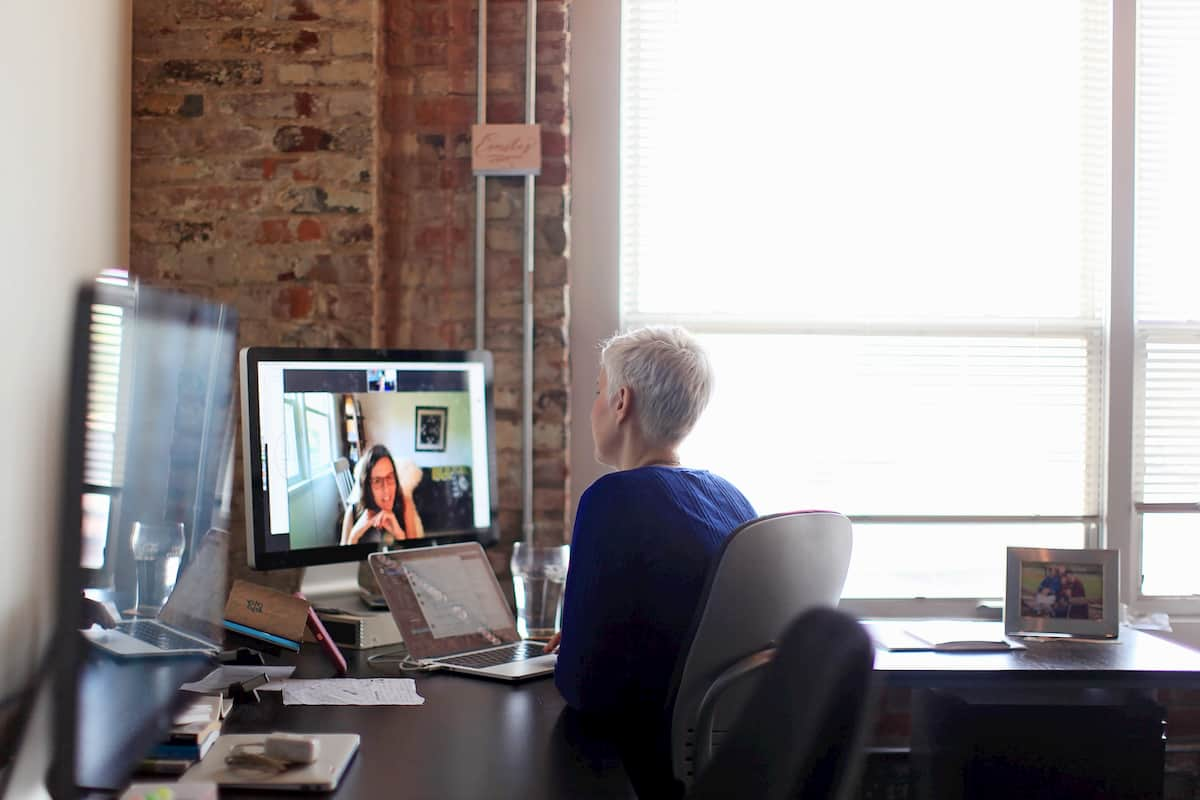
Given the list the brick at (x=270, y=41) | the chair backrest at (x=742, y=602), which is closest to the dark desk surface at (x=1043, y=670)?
the chair backrest at (x=742, y=602)

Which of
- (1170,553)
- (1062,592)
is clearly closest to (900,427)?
(1062,592)

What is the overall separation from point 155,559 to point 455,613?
120 cm

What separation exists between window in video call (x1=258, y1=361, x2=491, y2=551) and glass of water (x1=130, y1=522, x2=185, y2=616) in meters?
1.14

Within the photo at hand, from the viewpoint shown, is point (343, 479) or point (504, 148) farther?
point (504, 148)

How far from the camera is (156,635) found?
0.87 metres

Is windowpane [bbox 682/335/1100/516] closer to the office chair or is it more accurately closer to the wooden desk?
the wooden desk

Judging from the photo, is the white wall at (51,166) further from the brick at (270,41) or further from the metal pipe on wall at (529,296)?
the metal pipe on wall at (529,296)

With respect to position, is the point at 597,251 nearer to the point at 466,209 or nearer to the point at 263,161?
the point at 466,209

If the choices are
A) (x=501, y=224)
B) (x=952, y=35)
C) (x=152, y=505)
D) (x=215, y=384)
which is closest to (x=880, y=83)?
(x=952, y=35)

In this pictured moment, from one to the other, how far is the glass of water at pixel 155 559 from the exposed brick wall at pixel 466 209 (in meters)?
1.87

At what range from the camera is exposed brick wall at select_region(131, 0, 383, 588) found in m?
2.65

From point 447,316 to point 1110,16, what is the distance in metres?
2.06

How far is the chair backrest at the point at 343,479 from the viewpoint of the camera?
217 cm

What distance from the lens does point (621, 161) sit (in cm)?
295
